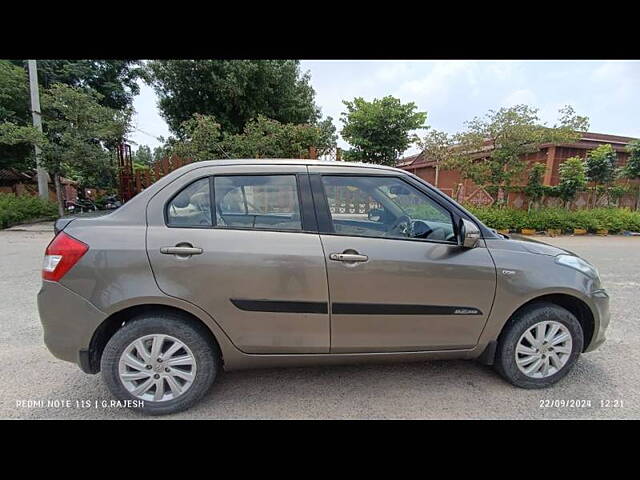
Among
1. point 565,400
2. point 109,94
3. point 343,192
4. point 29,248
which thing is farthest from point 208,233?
point 109,94

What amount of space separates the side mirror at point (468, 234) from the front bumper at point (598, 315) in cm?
112

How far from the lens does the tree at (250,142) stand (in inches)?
436

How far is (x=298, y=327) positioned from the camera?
6.93 feet

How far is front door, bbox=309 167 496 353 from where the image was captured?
2.09 metres

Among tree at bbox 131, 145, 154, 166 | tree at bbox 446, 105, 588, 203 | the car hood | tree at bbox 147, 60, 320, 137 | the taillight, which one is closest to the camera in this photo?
the taillight

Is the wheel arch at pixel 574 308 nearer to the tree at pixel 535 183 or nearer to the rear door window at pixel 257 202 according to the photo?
the rear door window at pixel 257 202

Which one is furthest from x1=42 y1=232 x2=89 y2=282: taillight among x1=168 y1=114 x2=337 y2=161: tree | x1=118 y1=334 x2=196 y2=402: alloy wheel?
x1=168 y1=114 x2=337 y2=161: tree

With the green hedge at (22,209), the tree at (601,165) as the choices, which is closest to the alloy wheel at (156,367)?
the green hedge at (22,209)

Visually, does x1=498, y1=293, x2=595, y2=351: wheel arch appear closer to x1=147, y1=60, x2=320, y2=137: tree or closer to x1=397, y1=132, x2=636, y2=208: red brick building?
x1=397, y1=132, x2=636, y2=208: red brick building

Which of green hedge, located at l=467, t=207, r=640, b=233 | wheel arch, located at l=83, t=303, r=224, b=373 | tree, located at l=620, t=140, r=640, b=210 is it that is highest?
tree, located at l=620, t=140, r=640, b=210

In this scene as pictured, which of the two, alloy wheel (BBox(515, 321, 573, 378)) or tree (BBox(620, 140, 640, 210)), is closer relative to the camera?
alloy wheel (BBox(515, 321, 573, 378))

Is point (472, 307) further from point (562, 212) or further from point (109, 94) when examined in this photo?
point (109, 94)

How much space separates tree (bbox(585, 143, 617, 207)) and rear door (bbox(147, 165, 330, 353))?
46.5 feet

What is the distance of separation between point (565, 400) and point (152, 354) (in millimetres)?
3002
